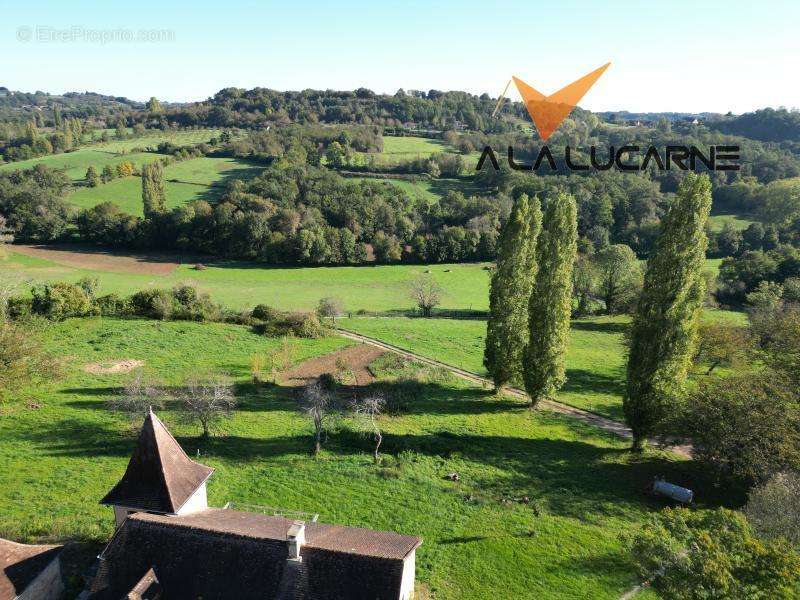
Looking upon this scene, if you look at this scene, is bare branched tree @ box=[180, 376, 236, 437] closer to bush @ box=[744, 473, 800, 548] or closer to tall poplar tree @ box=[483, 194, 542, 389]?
tall poplar tree @ box=[483, 194, 542, 389]

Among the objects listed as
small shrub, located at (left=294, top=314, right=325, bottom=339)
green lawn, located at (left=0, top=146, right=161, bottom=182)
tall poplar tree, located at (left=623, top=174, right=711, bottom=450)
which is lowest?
small shrub, located at (left=294, top=314, right=325, bottom=339)

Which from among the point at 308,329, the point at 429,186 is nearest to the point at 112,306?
the point at 308,329

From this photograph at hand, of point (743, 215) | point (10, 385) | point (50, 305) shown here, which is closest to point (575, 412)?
point (10, 385)

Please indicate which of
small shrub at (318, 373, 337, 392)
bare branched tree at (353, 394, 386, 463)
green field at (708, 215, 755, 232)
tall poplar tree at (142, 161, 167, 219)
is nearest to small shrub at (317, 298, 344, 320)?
small shrub at (318, 373, 337, 392)

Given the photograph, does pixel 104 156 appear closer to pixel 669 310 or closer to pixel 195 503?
pixel 195 503

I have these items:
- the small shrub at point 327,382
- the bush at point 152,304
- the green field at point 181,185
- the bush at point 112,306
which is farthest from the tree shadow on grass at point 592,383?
the green field at point 181,185

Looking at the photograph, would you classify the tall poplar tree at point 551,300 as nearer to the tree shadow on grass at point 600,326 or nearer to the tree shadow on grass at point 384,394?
the tree shadow on grass at point 384,394

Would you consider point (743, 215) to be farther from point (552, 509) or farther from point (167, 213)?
point (167, 213)
